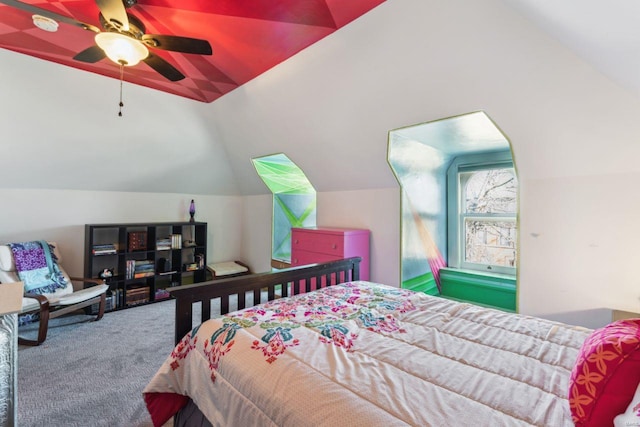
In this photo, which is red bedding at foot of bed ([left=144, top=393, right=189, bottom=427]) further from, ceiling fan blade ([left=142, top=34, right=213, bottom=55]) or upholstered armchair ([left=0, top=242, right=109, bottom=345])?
upholstered armchair ([left=0, top=242, right=109, bottom=345])

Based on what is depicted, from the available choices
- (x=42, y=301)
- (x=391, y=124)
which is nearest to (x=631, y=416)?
(x=391, y=124)

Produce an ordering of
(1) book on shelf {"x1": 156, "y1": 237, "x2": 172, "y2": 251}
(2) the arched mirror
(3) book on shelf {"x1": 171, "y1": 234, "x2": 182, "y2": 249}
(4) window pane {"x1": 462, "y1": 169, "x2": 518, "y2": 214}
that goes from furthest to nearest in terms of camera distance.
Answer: (3) book on shelf {"x1": 171, "y1": 234, "x2": 182, "y2": 249} < (1) book on shelf {"x1": 156, "y1": 237, "x2": 172, "y2": 251} < (4) window pane {"x1": 462, "y1": 169, "x2": 518, "y2": 214} < (2) the arched mirror

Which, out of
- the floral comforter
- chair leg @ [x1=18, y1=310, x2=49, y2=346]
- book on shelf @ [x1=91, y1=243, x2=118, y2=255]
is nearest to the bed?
the floral comforter

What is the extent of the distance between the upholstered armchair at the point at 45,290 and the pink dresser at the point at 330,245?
2392 mm

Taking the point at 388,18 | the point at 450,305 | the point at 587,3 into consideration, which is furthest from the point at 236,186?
the point at 587,3

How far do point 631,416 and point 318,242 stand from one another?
9.49 ft

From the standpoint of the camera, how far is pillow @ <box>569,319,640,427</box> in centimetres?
80

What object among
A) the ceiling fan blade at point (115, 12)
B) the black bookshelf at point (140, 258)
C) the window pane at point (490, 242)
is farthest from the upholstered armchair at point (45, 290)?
the window pane at point (490, 242)

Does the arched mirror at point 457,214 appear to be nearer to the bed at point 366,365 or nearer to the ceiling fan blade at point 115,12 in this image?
the bed at point 366,365

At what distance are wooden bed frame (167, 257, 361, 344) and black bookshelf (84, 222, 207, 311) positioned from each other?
7.67ft

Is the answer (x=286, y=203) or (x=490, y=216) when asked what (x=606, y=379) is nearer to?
(x=490, y=216)

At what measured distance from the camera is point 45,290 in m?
3.37

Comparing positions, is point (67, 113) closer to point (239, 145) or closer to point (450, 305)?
point (239, 145)

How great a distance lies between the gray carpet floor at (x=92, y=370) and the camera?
195 centimetres
